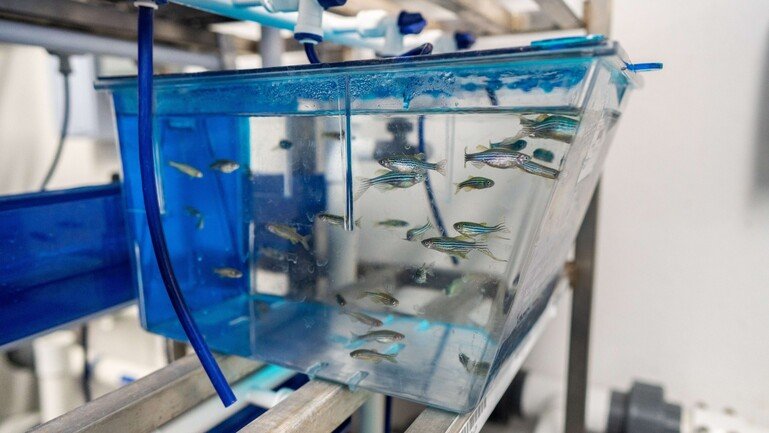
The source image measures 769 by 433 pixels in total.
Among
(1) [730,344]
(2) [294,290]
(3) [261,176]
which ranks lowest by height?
(1) [730,344]

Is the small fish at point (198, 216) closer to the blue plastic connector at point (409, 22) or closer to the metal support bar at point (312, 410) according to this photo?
the metal support bar at point (312, 410)

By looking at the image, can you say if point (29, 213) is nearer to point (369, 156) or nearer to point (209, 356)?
point (209, 356)

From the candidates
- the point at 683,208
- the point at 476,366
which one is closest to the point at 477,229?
the point at 476,366

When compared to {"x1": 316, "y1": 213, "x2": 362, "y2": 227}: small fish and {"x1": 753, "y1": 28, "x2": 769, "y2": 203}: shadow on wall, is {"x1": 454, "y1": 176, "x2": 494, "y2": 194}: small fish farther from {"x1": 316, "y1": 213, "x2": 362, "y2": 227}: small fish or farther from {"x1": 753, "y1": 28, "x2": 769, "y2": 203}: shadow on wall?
{"x1": 753, "y1": 28, "x2": 769, "y2": 203}: shadow on wall

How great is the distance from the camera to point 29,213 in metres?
0.53

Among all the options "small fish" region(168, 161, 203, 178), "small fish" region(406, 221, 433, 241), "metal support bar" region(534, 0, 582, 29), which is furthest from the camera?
"metal support bar" region(534, 0, 582, 29)

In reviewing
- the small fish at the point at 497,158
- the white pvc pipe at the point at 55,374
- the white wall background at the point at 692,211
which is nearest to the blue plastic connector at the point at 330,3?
the small fish at the point at 497,158

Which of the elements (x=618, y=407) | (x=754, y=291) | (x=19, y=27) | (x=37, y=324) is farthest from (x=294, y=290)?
(x=754, y=291)

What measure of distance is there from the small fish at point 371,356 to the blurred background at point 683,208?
2.05 ft

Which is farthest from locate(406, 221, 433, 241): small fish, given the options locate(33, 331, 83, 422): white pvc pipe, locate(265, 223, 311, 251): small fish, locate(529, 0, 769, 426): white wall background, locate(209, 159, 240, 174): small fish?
locate(33, 331, 83, 422): white pvc pipe

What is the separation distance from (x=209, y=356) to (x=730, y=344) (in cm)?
102

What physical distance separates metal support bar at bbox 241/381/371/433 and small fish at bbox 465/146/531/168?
256 mm

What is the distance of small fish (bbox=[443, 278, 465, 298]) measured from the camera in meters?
0.46

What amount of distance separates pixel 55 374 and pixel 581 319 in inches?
49.0
